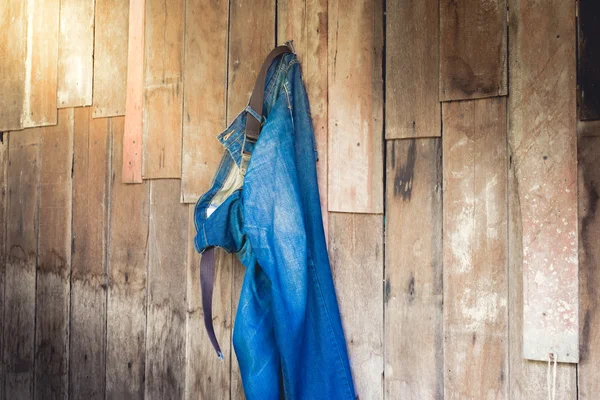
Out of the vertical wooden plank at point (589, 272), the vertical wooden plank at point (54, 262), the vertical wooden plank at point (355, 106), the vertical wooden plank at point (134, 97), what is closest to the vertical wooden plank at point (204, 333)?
the vertical wooden plank at point (134, 97)

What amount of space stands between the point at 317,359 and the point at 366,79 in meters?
0.67

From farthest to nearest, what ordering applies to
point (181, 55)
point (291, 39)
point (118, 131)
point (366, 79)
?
point (118, 131)
point (181, 55)
point (291, 39)
point (366, 79)

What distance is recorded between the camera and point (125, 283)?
66.9 inches

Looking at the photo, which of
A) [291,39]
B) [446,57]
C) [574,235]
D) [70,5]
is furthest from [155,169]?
[574,235]

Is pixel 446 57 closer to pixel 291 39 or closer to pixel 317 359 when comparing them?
pixel 291 39

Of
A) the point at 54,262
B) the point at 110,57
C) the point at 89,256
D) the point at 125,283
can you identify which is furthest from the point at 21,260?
the point at 110,57

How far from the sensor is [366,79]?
1325mm

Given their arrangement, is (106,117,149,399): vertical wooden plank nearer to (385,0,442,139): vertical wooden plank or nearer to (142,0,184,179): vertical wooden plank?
(142,0,184,179): vertical wooden plank

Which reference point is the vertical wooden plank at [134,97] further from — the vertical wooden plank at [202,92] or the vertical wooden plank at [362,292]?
the vertical wooden plank at [362,292]

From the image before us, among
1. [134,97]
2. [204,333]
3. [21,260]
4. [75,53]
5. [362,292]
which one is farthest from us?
[21,260]

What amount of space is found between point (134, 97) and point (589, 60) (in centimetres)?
123

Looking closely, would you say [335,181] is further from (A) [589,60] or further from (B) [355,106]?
(A) [589,60]

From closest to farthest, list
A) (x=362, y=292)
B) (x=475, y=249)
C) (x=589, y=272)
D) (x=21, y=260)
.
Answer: (x=589, y=272)
(x=475, y=249)
(x=362, y=292)
(x=21, y=260)

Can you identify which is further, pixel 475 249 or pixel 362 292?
pixel 362 292
